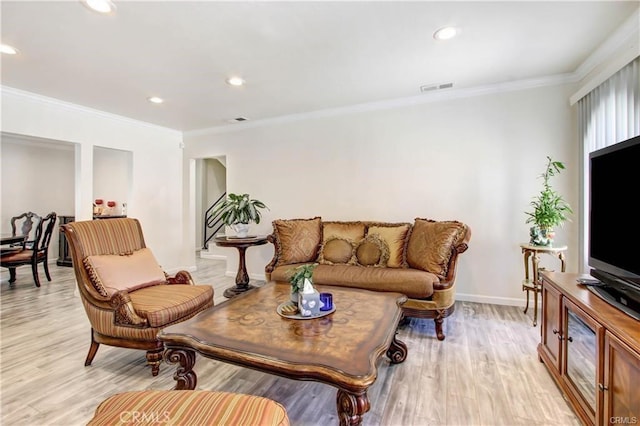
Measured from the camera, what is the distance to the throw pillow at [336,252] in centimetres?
342

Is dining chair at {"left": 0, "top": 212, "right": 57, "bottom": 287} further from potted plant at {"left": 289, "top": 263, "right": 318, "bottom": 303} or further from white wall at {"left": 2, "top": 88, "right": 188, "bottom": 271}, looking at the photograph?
Result: potted plant at {"left": 289, "top": 263, "right": 318, "bottom": 303}

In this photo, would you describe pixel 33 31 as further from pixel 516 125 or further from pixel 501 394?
pixel 516 125

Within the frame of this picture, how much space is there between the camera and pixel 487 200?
3.56 metres

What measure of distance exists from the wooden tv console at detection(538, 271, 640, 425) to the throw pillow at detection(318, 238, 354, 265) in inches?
71.7

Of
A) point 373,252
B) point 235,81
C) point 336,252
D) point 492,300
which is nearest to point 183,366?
point 336,252

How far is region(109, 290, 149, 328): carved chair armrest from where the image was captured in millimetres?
2094

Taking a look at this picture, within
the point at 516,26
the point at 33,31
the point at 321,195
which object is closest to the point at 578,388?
the point at 516,26

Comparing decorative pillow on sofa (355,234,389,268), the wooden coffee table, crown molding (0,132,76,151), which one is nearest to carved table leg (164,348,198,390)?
the wooden coffee table

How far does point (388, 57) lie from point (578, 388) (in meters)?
2.76

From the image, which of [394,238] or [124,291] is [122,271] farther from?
[394,238]

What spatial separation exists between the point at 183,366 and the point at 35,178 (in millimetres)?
6651

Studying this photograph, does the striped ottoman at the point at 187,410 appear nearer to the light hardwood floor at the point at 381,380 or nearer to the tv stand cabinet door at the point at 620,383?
the light hardwood floor at the point at 381,380

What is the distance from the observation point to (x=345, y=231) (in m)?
3.65

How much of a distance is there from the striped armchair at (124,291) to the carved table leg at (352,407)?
141 cm
